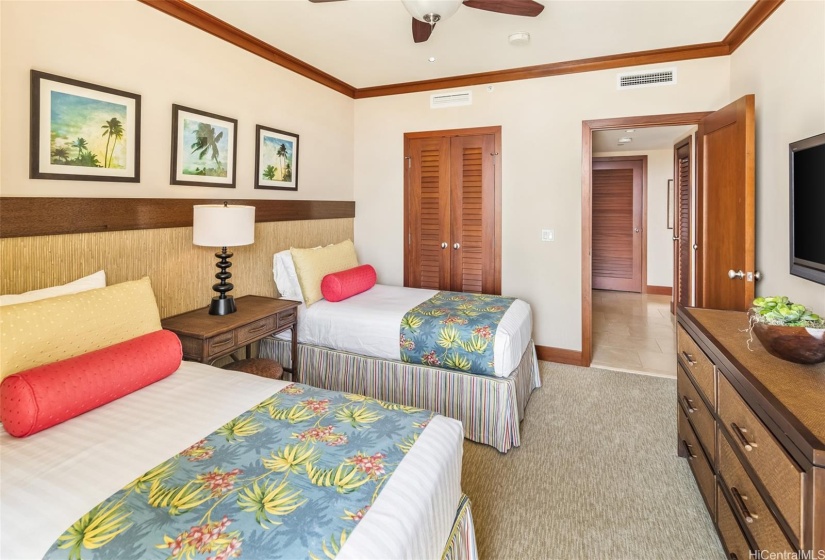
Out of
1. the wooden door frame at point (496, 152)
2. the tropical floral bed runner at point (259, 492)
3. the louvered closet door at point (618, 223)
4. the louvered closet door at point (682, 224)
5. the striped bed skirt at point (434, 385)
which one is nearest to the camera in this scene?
the tropical floral bed runner at point (259, 492)

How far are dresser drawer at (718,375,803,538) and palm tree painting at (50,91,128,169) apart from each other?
10.1 ft

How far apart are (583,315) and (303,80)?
3.34m

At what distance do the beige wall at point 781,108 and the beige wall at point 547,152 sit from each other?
740mm

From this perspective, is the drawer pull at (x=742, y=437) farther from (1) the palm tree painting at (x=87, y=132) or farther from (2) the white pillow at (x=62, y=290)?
(1) the palm tree painting at (x=87, y=132)

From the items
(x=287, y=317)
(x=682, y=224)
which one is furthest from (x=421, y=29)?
(x=682, y=224)

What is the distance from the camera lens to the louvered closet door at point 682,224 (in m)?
4.93

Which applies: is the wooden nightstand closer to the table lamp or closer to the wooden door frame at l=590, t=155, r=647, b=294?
the table lamp

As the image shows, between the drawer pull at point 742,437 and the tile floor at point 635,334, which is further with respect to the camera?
the tile floor at point 635,334

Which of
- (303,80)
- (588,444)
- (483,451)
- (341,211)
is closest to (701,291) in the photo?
(588,444)

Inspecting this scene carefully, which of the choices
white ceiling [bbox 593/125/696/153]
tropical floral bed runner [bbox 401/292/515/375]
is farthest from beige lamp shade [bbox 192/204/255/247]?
white ceiling [bbox 593/125/696/153]

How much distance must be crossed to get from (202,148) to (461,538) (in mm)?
2772

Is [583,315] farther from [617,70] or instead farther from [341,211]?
[341,211]

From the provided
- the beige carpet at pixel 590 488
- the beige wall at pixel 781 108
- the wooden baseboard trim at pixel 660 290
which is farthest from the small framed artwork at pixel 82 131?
the wooden baseboard trim at pixel 660 290

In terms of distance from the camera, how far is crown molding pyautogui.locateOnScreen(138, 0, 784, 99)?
2.66 meters
